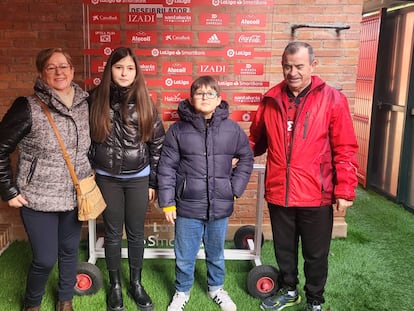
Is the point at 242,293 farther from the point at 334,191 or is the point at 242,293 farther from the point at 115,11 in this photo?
the point at 115,11

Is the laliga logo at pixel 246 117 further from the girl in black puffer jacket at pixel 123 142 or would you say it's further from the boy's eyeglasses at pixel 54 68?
the boy's eyeglasses at pixel 54 68

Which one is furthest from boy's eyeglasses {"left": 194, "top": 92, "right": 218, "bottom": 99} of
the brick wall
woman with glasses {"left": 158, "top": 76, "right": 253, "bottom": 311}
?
the brick wall

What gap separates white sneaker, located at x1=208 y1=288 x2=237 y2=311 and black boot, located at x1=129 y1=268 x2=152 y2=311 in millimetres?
415

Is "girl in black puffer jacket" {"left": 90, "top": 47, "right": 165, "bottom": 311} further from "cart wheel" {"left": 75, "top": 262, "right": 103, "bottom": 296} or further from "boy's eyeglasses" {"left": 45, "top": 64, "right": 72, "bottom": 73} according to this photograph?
"cart wheel" {"left": 75, "top": 262, "right": 103, "bottom": 296}

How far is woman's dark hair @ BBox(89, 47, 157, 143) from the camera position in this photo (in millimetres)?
2307

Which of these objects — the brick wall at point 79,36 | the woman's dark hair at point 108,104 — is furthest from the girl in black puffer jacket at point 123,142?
the brick wall at point 79,36

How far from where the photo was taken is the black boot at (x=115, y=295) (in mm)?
2602

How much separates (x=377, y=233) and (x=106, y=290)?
263cm

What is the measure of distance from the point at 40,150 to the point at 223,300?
1437mm

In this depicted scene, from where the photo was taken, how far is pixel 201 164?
7.89ft

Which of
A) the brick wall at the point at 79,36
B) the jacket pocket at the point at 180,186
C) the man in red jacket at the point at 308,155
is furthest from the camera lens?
the brick wall at the point at 79,36

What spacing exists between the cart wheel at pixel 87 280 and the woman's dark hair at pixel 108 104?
958 mm

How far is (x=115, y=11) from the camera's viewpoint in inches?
113

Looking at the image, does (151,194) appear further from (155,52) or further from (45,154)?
(155,52)
